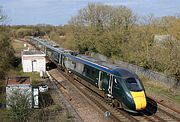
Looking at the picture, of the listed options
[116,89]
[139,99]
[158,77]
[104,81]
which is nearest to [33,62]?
[158,77]

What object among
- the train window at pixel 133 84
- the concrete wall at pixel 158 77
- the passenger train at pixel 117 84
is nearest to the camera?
the passenger train at pixel 117 84

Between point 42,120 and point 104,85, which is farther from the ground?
point 104,85

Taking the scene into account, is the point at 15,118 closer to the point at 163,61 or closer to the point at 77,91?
the point at 77,91

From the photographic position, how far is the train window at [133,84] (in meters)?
19.0

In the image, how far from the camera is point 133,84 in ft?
63.6

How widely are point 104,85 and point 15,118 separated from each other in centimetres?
706

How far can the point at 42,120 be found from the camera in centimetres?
1803

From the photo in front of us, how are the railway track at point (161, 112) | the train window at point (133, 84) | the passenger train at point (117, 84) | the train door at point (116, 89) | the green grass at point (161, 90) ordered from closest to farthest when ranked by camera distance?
the passenger train at point (117, 84), the train window at point (133, 84), the railway track at point (161, 112), the train door at point (116, 89), the green grass at point (161, 90)

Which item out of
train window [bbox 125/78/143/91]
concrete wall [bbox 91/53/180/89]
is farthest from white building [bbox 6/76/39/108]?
concrete wall [bbox 91/53/180/89]

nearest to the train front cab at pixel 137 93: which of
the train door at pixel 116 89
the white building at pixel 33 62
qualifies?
the train door at pixel 116 89

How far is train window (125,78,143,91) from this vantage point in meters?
19.0

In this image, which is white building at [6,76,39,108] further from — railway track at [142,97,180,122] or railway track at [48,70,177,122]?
railway track at [142,97,180,122]

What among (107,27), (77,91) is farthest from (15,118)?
(107,27)

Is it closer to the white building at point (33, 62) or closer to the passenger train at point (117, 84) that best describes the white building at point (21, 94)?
the passenger train at point (117, 84)
